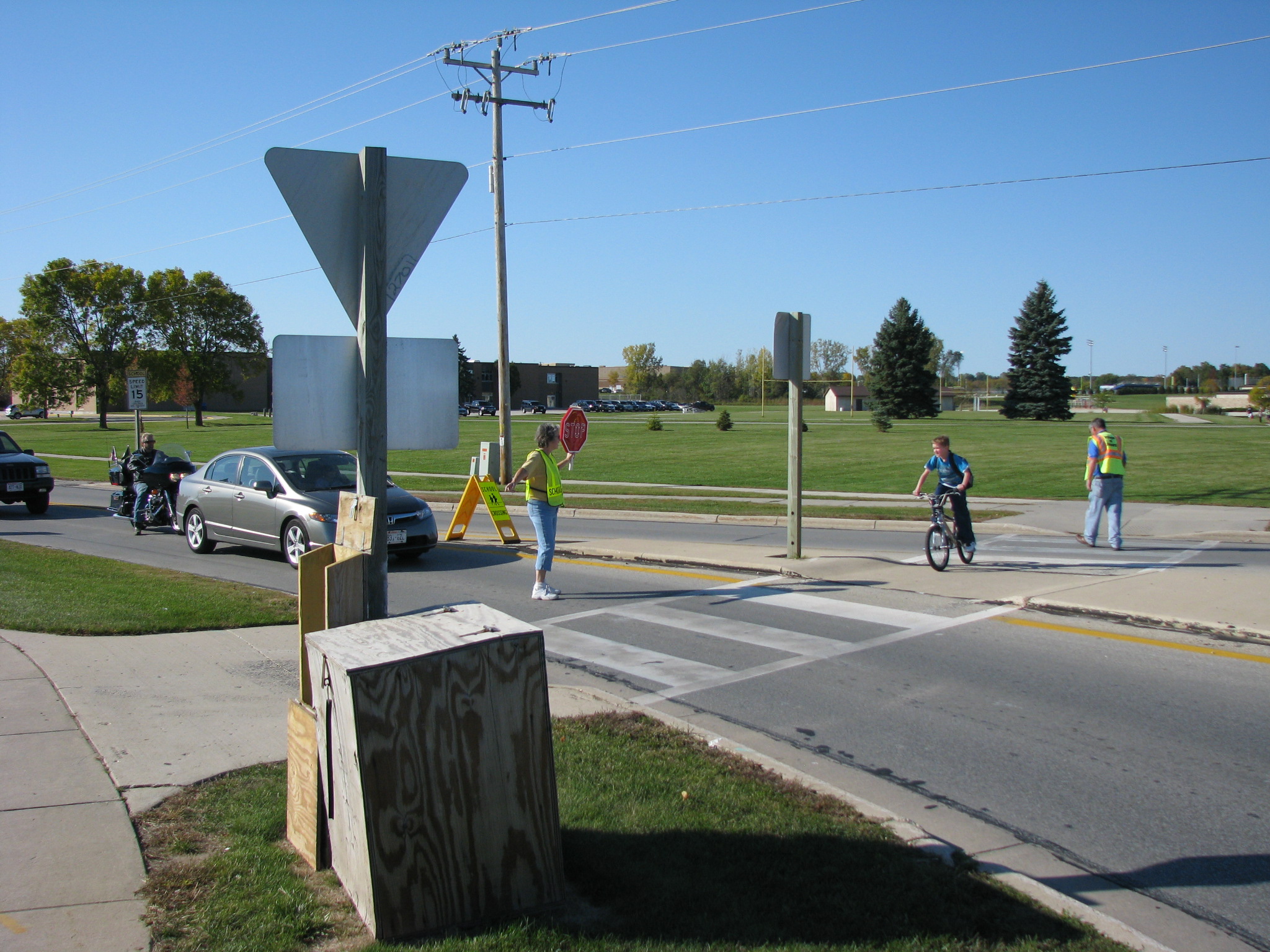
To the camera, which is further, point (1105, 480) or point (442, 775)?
point (1105, 480)

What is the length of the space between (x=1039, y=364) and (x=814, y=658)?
7594 centimetres

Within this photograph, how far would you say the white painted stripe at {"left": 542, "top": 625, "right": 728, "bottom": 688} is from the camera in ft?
24.3

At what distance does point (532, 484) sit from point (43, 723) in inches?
223

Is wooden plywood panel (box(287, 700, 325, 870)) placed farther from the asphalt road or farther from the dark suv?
the dark suv

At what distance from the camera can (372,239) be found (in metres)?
3.91

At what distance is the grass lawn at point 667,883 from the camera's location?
3.31 metres

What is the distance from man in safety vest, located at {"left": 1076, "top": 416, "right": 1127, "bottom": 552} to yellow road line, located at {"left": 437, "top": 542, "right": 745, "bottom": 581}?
5.84 meters

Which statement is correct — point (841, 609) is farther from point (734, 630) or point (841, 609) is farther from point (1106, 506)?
point (1106, 506)

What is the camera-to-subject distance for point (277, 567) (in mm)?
13148

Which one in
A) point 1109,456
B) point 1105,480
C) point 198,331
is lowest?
point 1105,480

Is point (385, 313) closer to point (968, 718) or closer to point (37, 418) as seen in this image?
point (968, 718)

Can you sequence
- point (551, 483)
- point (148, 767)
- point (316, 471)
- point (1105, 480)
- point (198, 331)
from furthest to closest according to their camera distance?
point (198, 331) → point (1105, 480) → point (316, 471) → point (551, 483) → point (148, 767)

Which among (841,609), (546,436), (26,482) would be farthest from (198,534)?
(841,609)

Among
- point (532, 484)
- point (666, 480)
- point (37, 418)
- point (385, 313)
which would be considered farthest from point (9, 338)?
point (385, 313)
